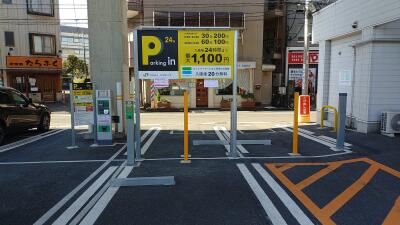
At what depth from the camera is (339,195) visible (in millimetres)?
5445

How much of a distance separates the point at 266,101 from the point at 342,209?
73.4 feet

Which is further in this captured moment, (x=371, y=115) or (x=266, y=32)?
(x=266, y=32)

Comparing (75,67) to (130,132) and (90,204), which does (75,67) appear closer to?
(130,132)

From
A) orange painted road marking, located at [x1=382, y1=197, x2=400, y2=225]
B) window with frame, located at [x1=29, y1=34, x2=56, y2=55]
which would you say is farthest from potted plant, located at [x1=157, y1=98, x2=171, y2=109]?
orange painted road marking, located at [x1=382, y1=197, x2=400, y2=225]

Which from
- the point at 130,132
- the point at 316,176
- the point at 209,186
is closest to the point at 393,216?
the point at 316,176

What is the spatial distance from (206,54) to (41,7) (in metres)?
27.6

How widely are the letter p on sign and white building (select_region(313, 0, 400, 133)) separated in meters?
6.43

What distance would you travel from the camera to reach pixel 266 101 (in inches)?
1060

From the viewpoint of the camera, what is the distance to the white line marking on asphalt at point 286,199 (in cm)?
454

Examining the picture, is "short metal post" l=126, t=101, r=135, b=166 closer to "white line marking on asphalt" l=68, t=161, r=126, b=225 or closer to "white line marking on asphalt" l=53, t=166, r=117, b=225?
"white line marking on asphalt" l=53, t=166, r=117, b=225

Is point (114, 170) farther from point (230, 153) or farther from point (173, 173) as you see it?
point (230, 153)

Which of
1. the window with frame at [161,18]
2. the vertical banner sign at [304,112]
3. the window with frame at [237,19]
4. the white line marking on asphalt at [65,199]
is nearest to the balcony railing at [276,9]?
the window with frame at [237,19]

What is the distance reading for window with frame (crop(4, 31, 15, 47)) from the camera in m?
28.5

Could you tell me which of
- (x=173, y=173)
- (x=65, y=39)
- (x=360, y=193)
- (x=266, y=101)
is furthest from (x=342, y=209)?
(x=65, y=39)
